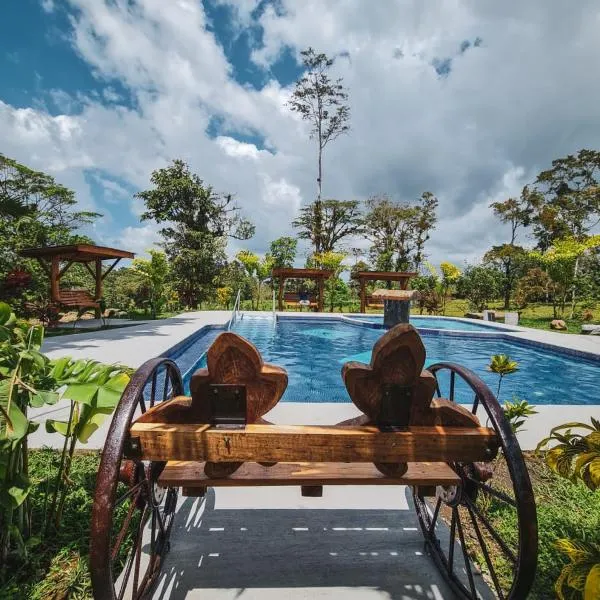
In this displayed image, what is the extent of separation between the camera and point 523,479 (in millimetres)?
1175

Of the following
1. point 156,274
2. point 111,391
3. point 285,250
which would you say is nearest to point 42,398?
point 111,391

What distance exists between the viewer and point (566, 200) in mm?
24297

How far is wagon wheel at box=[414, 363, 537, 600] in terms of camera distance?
1189 millimetres

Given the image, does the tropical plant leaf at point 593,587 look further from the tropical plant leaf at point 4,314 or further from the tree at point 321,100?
the tree at point 321,100

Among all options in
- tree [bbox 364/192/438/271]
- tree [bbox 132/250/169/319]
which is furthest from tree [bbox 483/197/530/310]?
tree [bbox 132/250/169/319]

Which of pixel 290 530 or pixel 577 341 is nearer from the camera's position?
pixel 290 530

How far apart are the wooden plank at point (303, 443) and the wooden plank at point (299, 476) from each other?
28 centimetres

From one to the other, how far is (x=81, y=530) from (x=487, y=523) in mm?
2166

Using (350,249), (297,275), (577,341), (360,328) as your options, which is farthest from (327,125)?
(577,341)

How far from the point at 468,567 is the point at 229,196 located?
20.0 m

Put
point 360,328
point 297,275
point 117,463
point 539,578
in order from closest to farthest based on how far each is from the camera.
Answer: point 117,463
point 539,578
point 360,328
point 297,275

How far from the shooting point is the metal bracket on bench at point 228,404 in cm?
124

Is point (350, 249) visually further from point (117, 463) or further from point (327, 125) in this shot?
point (117, 463)

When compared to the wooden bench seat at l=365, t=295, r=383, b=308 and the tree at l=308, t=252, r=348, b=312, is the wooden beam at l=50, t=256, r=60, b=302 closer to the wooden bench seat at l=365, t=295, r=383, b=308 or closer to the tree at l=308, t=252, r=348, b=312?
the tree at l=308, t=252, r=348, b=312
